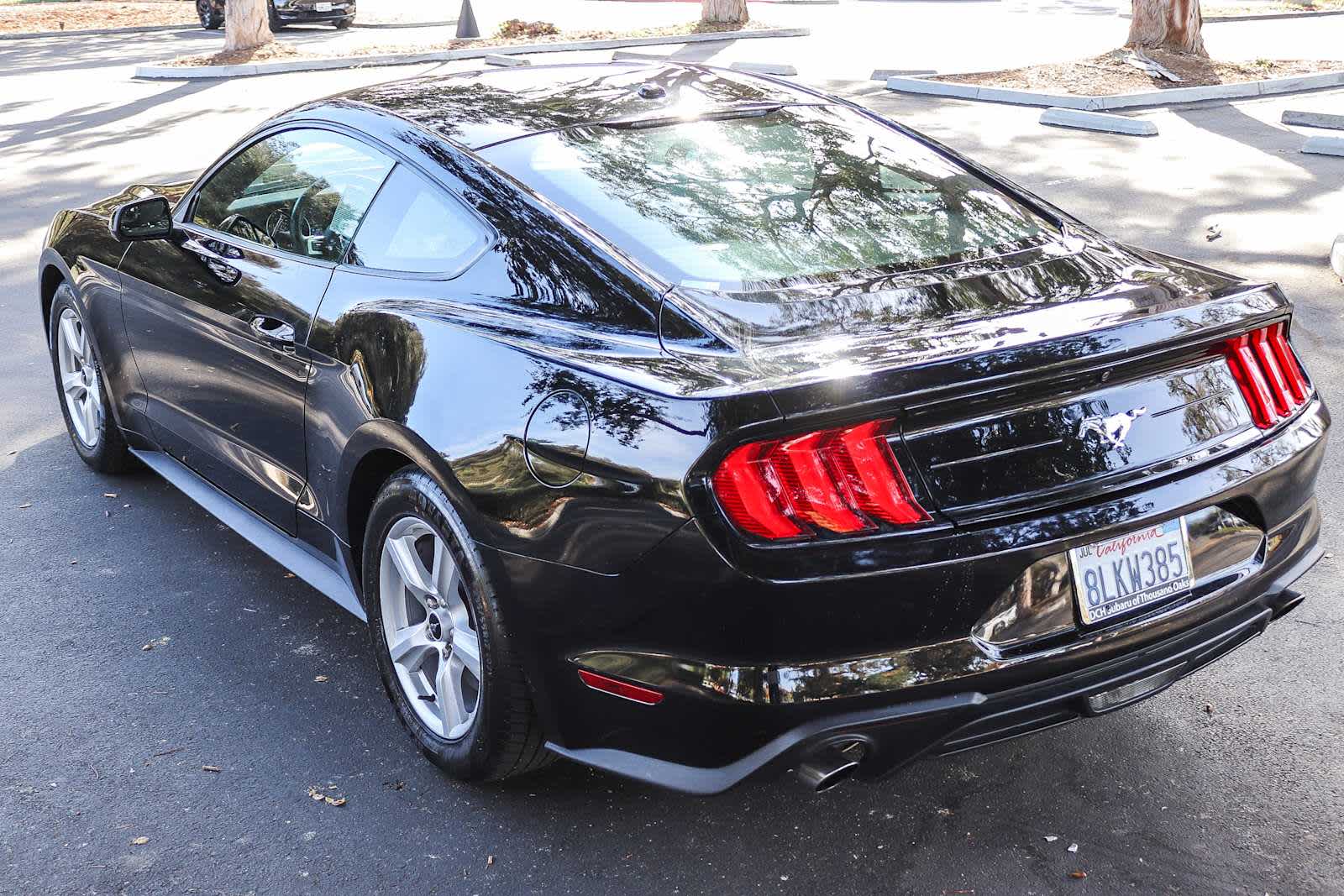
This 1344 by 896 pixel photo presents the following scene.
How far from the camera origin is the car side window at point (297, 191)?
377 centimetres

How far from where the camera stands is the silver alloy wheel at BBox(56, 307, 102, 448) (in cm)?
523

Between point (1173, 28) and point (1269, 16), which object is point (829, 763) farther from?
point (1269, 16)

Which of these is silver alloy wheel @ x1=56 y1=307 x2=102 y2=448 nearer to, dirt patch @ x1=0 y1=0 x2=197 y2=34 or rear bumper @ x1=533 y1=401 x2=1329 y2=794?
rear bumper @ x1=533 y1=401 x2=1329 y2=794

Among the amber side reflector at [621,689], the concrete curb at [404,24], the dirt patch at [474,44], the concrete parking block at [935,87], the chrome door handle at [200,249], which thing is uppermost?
the chrome door handle at [200,249]

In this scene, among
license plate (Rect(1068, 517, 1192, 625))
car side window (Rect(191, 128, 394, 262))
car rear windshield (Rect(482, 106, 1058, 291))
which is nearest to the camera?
license plate (Rect(1068, 517, 1192, 625))

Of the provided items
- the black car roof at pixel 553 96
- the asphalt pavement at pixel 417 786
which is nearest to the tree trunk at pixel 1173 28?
the asphalt pavement at pixel 417 786

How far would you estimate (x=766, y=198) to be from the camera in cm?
347

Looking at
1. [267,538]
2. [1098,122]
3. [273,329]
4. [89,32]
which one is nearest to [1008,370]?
[273,329]

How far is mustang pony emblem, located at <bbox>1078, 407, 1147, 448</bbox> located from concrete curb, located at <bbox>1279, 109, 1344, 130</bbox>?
10.9 meters

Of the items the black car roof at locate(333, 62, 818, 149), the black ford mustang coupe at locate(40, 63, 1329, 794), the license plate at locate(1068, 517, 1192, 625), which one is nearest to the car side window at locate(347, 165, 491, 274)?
the black ford mustang coupe at locate(40, 63, 1329, 794)

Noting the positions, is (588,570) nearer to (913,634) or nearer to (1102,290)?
(913,634)

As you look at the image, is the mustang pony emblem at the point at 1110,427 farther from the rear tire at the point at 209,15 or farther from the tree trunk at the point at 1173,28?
the rear tire at the point at 209,15

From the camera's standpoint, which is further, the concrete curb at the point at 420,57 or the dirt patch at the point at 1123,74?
the concrete curb at the point at 420,57

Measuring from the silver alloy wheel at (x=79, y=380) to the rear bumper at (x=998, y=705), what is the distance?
3.15 metres
